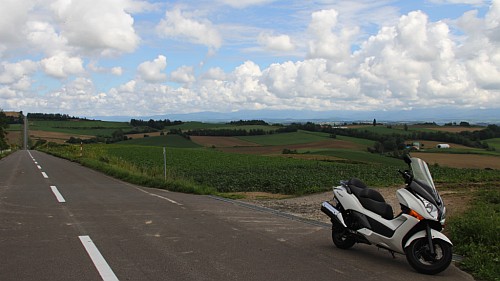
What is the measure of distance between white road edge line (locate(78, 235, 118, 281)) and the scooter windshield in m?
3.91

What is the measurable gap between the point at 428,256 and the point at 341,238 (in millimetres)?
1483

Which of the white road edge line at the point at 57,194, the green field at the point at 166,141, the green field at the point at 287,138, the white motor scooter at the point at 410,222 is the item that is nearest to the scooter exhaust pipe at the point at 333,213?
the white motor scooter at the point at 410,222

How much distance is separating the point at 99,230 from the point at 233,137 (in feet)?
246

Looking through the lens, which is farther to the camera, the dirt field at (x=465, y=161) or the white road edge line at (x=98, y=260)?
the dirt field at (x=465, y=161)

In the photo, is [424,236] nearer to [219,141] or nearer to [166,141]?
[219,141]

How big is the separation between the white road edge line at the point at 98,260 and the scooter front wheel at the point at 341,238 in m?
3.33

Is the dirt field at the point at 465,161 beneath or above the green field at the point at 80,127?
beneath

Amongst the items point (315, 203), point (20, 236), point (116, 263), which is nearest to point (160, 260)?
point (116, 263)

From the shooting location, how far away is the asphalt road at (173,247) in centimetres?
544

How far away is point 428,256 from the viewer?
223 inches

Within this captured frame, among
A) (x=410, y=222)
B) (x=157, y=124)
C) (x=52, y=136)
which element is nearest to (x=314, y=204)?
(x=410, y=222)

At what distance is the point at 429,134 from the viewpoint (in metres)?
71.7

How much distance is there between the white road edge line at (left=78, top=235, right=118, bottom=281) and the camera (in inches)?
205

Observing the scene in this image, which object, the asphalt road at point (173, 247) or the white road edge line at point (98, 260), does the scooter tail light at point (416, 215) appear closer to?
the asphalt road at point (173, 247)
